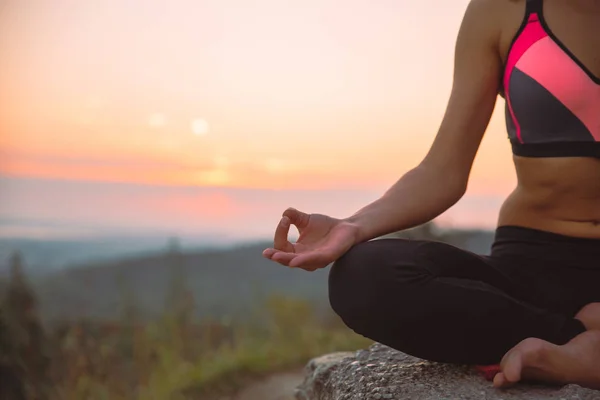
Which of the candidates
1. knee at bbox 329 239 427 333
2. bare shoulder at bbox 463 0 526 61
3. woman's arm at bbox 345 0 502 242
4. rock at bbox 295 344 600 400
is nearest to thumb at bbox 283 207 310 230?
knee at bbox 329 239 427 333

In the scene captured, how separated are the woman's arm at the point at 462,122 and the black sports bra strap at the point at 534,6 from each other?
7 cm

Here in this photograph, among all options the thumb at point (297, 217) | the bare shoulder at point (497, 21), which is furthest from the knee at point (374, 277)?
the bare shoulder at point (497, 21)

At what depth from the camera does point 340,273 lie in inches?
56.3

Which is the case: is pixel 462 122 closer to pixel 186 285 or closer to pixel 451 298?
pixel 451 298

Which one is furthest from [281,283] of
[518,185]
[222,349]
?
[518,185]

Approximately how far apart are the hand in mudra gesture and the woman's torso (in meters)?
0.42

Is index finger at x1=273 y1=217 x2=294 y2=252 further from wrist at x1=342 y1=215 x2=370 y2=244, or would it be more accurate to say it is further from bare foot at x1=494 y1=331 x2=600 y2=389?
bare foot at x1=494 y1=331 x2=600 y2=389

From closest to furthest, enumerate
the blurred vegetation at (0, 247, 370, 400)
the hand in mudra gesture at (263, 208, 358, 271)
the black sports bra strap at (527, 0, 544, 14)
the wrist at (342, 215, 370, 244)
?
the hand in mudra gesture at (263, 208, 358, 271)
the wrist at (342, 215, 370, 244)
the black sports bra strap at (527, 0, 544, 14)
the blurred vegetation at (0, 247, 370, 400)

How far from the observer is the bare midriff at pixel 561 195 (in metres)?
1.52

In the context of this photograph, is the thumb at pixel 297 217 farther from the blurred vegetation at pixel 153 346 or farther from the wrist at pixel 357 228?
the blurred vegetation at pixel 153 346

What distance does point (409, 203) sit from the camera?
1584 mm

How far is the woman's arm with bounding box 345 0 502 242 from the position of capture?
63.6 inches

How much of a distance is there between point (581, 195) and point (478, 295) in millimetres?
343

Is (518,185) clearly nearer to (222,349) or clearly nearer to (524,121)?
(524,121)
